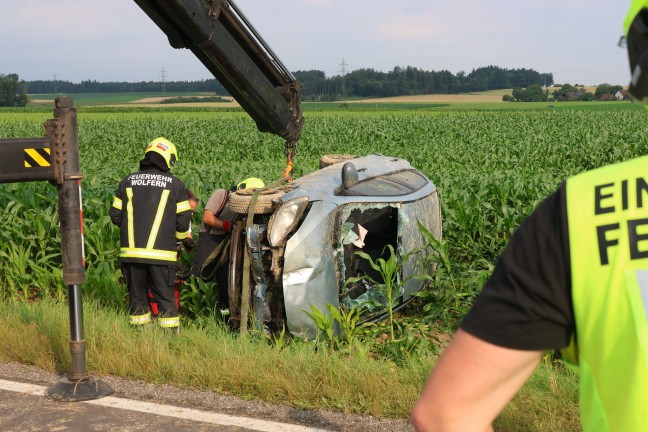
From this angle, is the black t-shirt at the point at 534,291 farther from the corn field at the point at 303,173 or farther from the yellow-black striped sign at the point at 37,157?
the corn field at the point at 303,173

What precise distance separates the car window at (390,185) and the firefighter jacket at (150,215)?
148 centimetres

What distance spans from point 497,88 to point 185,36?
131 metres

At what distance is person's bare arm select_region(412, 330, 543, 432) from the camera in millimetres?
1385

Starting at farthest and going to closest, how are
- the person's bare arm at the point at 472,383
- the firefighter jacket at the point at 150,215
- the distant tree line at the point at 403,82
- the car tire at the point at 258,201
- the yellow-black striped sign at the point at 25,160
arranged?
the distant tree line at the point at 403,82 → the firefighter jacket at the point at 150,215 → the car tire at the point at 258,201 → the yellow-black striped sign at the point at 25,160 → the person's bare arm at the point at 472,383

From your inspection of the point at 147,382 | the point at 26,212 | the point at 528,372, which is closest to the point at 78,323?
the point at 147,382

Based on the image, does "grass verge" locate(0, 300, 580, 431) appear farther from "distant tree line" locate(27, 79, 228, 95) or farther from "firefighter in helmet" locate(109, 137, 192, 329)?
"distant tree line" locate(27, 79, 228, 95)

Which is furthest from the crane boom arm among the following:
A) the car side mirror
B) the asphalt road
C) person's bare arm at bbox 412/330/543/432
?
person's bare arm at bbox 412/330/543/432

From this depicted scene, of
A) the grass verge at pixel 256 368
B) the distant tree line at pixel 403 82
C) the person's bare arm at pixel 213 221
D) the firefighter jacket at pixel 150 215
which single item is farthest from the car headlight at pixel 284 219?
the distant tree line at pixel 403 82

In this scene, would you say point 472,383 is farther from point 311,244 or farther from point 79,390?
point 311,244

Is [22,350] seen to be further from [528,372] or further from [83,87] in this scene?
[83,87]

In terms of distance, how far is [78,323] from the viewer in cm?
591

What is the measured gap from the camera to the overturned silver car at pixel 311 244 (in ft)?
21.6

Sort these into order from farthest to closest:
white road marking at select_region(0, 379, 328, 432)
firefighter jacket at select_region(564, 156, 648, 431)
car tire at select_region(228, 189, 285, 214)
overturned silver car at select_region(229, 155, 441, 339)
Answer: car tire at select_region(228, 189, 285, 214), overturned silver car at select_region(229, 155, 441, 339), white road marking at select_region(0, 379, 328, 432), firefighter jacket at select_region(564, 156, 648, 431)

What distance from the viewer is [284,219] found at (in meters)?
6.67
